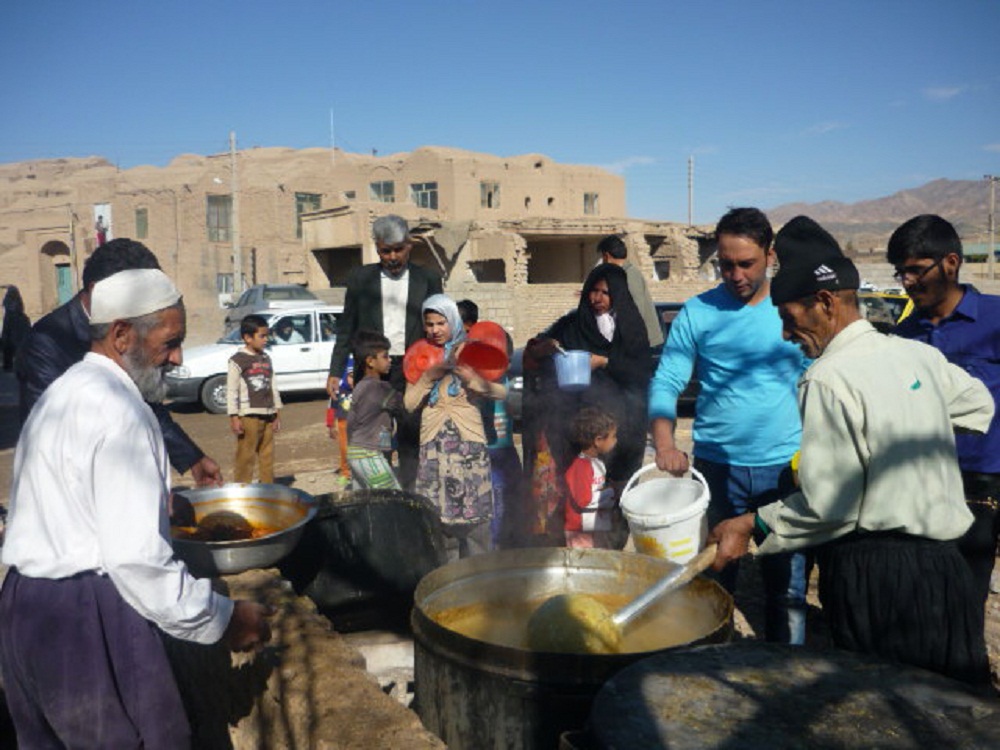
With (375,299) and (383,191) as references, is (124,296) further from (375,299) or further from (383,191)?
(383,191)

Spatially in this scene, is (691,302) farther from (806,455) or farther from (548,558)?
(806,455)

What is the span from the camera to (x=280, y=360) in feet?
43.2

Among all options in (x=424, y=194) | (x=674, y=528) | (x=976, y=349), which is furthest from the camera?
(x=424, y=194)

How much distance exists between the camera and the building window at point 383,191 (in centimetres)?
4419

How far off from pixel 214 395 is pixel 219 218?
1222 inches

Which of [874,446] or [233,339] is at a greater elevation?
[233,339]

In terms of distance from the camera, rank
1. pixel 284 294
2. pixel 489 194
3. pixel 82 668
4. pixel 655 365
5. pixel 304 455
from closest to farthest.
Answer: pixel 82 668 → pixel 655 365 → pixel 304 455 → pixel 284 294 → pixel 489 194

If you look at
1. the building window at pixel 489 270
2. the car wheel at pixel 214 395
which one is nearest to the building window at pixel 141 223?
the building window at pixel 489 270

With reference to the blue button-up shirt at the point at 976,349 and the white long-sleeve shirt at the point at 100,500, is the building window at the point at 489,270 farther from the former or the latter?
the white long-sleeve shirt at the point at 100,500

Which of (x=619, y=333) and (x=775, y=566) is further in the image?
(x=619, y=333)

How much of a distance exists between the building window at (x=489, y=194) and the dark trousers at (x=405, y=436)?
3917 cm

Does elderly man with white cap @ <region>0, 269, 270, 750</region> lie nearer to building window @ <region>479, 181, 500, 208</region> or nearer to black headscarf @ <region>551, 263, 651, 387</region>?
black headscarf @ <region>551, 263, 651, 387</region>

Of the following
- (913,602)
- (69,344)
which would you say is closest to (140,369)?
(69,344)

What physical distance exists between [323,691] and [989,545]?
99.0 inches
